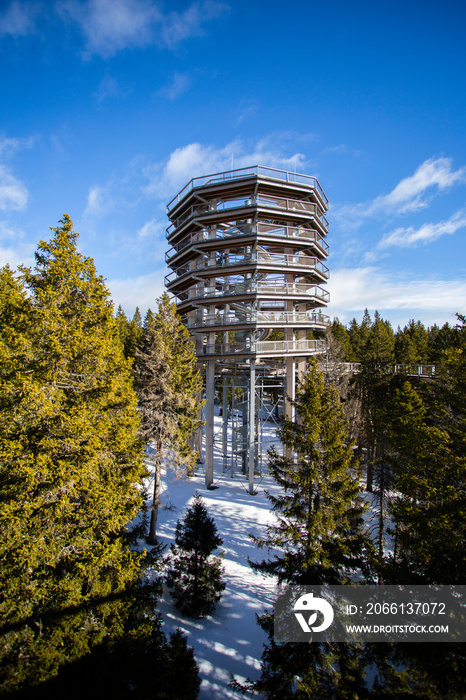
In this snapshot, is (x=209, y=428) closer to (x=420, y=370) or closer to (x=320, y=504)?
(x=320, y=504)

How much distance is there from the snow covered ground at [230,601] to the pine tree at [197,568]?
1.66 ft

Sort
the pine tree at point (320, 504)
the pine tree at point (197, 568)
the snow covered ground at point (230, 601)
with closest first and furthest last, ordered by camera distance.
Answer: the pine tree at point (320, 504), the snow covered ground at point (230, 601), the pine tree at point (197, 568)

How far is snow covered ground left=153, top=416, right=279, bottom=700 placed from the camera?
9.20m

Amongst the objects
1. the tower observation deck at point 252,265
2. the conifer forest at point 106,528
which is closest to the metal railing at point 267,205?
the tower observation deck at point 252,265

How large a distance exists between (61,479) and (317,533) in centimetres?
655

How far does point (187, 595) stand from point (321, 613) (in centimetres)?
505

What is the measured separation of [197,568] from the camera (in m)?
10.7

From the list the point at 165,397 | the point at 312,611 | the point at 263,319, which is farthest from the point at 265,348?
the point at 312,611

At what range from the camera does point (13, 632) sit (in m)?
6.58

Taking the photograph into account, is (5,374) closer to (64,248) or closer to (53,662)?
(64,248)

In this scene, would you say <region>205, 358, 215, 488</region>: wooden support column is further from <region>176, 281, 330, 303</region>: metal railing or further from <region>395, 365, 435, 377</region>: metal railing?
<region>395, 365, 435, 377</region>: metal railing

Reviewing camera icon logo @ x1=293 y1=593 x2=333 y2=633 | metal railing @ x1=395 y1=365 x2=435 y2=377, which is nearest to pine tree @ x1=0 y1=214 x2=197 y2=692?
camera icon logo @ x1=293 y1=593 x2=333 y2=633

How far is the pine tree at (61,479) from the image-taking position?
6.77 m

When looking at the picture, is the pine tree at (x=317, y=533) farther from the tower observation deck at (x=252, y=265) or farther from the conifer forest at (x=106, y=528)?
the tower observation deck at (x=252, y=265)
